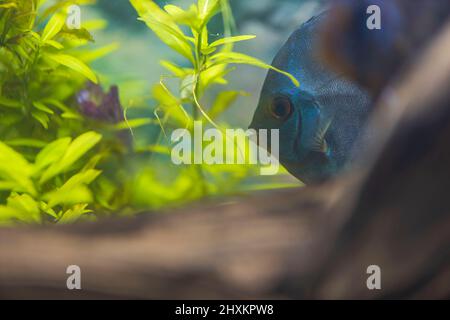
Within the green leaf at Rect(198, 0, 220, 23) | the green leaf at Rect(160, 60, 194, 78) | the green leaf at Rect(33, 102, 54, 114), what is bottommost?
the green leaf at Rect(33, 102, 54, 114)

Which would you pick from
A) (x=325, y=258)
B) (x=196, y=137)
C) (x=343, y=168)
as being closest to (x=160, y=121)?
(x=196, y=137)

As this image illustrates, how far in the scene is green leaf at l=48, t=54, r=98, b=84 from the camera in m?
1.63

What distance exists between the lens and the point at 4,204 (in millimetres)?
1663

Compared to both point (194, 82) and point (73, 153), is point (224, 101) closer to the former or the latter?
point (194, 82)

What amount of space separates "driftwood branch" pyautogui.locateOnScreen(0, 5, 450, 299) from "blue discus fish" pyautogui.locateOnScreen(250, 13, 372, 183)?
1.34ft

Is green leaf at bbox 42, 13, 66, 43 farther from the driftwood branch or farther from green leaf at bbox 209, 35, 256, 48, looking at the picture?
the driftwood branch

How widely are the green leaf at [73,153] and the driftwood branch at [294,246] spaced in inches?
17.4

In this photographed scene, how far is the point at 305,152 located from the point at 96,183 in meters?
0.67

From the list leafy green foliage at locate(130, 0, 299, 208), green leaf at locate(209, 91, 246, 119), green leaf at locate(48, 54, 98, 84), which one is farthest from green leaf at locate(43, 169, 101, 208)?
green leaf at locate(209, 91, 246, 119)

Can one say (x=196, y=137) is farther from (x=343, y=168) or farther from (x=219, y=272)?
(x=219, y=272)

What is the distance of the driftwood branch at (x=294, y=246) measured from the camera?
1.12 m

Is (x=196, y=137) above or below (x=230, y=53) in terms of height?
below

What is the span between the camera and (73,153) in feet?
5.34

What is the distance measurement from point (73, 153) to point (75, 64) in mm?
280
